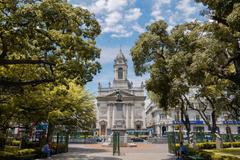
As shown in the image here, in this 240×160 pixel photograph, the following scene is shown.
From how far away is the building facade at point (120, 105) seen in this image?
92500mm

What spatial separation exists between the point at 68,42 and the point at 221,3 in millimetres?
7045

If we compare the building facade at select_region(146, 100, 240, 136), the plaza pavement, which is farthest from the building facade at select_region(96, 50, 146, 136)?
the plaza pavement

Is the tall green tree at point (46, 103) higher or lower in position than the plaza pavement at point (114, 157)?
higher

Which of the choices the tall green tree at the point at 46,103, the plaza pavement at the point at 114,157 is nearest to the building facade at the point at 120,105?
the plaza pavement at the point at 114,157

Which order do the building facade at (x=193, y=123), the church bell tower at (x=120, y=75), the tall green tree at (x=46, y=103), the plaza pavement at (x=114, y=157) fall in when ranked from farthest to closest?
the church bell tower at (x=120, y=75) < the building facade at (x=193, y=123) < the plaza pavement at (x=114, y=157) < the tall green tree at (x=46, y=103)

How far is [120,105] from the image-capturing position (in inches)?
3649

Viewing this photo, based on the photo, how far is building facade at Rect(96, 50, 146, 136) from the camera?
9250 centimetres

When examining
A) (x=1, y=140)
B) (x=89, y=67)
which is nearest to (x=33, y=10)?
(x=89, y=67)

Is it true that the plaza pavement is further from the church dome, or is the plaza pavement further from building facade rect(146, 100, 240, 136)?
the church dome

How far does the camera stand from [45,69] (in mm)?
17531

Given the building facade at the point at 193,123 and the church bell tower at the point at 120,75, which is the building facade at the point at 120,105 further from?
the building facade at the point at 193,123

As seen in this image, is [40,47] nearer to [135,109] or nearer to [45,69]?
[45,69]

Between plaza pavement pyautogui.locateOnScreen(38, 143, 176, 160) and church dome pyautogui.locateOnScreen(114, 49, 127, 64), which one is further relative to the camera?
church dome pyautogui.locateOnScreen(114, 49, 127, 64)

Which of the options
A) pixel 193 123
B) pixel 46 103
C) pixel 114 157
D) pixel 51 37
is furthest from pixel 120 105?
pixel 51 37
